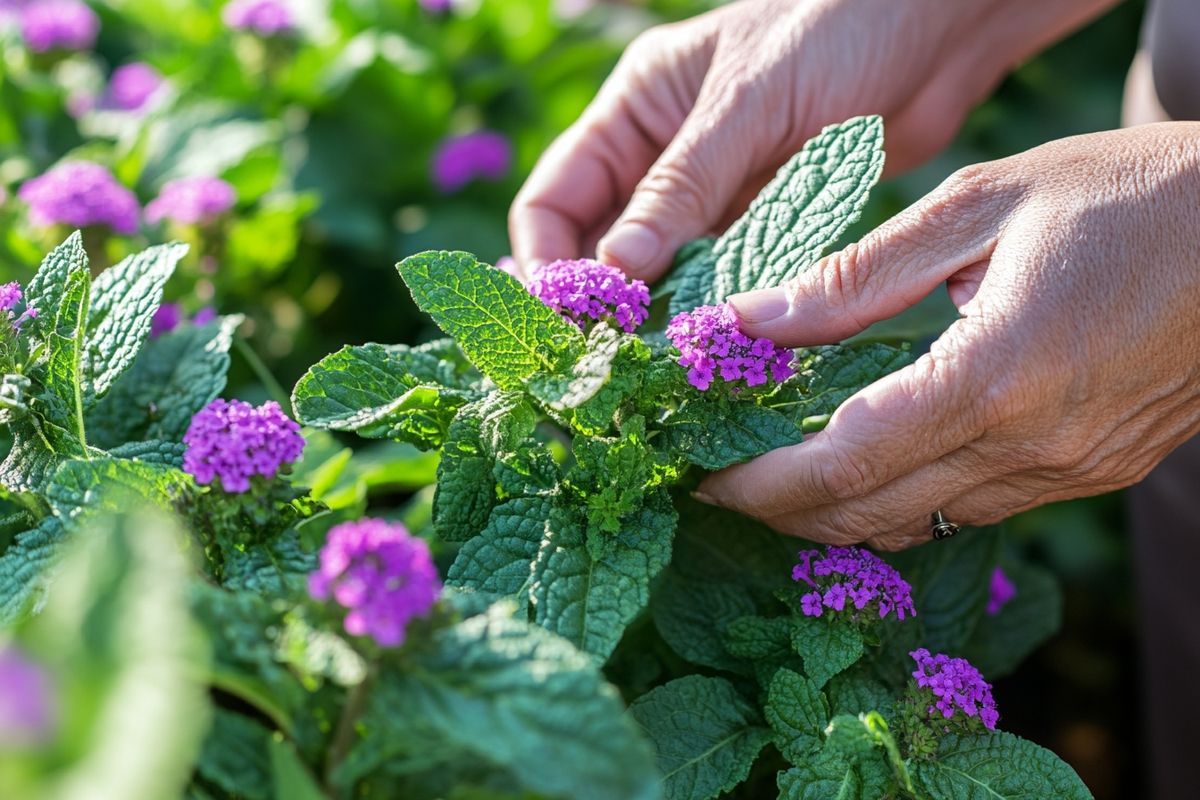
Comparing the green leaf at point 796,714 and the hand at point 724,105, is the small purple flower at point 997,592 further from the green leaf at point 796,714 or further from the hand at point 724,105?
the hand at point 724,105

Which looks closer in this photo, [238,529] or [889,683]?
[238,529]

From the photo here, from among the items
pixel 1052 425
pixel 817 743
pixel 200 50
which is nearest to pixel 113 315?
pixel 817 743

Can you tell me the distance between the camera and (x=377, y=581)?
876 millimetres

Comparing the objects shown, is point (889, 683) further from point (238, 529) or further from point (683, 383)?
point (238, 529)

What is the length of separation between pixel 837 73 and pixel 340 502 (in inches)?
41.1

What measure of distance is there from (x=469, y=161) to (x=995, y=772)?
6.85 ft

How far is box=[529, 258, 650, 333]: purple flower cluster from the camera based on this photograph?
131cm

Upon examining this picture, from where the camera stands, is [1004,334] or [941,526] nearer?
[1004,334]

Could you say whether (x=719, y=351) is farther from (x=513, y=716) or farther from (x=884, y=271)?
(x=513, y=716)

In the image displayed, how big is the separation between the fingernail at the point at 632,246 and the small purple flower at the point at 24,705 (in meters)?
1.01

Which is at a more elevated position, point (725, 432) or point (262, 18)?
point (262, 18)

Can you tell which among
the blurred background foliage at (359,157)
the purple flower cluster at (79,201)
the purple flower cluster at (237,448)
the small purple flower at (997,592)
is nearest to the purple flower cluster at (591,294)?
the purple flower cluster at (237,448)

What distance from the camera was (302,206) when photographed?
2.35 meters

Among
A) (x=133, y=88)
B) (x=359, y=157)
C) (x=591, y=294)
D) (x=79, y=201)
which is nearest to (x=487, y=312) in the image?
(x=591, y=294)
